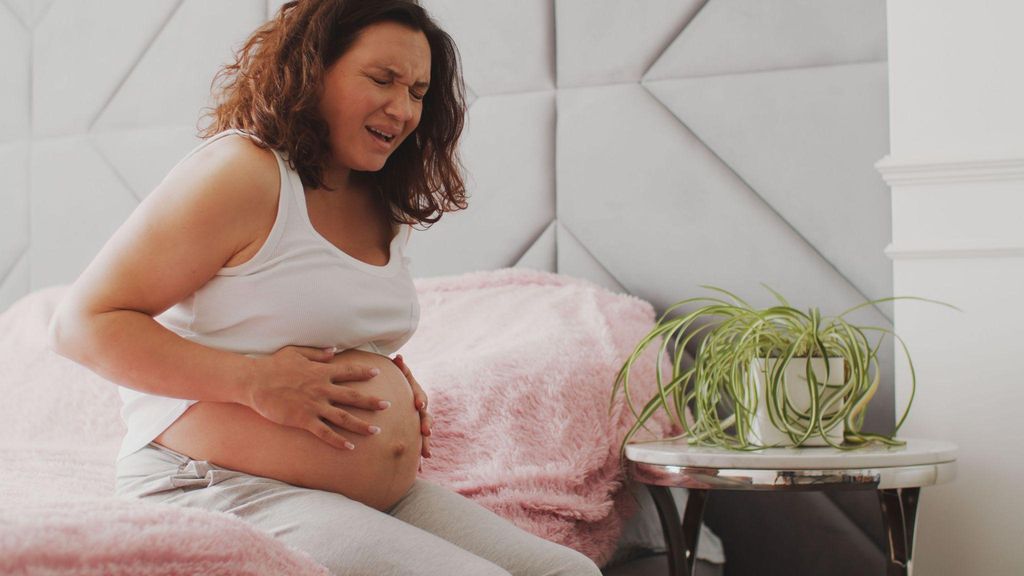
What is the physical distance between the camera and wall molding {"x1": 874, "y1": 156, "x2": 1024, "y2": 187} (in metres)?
1.74

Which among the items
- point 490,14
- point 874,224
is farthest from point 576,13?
point 874,224

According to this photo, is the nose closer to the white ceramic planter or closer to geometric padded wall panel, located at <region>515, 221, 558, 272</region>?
the white ceramic planter

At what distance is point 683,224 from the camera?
6.65ft

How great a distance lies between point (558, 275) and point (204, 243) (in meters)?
1.08

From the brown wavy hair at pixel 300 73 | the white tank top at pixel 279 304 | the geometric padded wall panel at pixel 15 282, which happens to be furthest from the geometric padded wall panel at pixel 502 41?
the geometric padded wall panel at pixel 15 282

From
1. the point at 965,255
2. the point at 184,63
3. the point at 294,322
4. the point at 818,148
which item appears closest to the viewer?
the point at 294,322

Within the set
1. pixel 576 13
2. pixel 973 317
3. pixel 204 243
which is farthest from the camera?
pixel 576 13

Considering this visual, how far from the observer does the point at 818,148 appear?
6.31 feet

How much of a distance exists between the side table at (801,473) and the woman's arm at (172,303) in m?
0.51

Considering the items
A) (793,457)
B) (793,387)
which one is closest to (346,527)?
(793,457)

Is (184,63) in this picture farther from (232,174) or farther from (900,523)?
(900,523)

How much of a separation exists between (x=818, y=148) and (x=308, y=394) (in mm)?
1217

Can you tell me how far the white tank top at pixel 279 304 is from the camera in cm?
111

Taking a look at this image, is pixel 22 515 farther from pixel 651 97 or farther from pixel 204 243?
pixel 651 97
